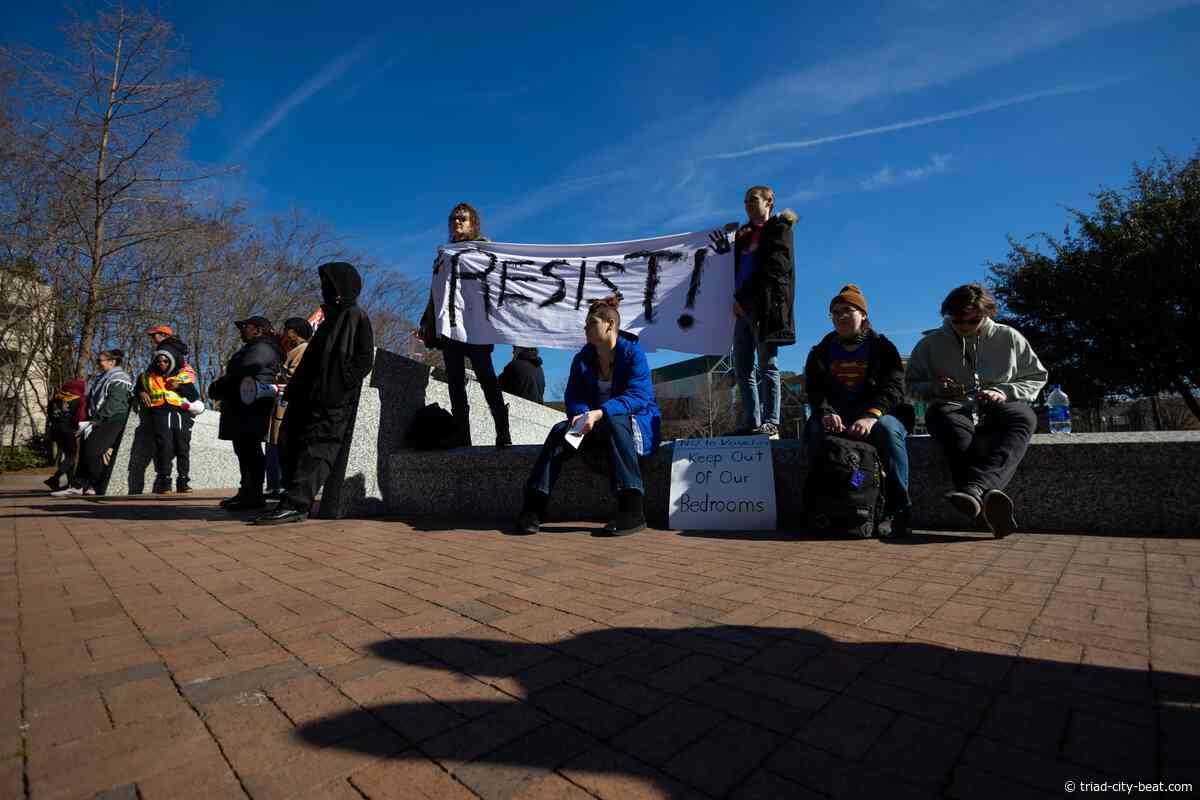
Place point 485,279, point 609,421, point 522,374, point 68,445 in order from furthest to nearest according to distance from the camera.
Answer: point 68,445
point 522,374
point 485,279
point 609,421

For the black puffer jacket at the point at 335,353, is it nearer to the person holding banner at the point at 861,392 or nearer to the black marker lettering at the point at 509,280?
the black marker lettering at the point at 509,280

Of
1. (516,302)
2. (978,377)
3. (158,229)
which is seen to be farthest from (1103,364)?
(158,229)

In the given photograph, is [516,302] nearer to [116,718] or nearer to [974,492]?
[974,492]

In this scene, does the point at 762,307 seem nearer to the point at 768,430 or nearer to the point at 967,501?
the point at 768,430

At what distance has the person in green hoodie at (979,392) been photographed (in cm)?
382

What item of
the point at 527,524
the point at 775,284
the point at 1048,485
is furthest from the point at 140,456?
the point at 1048,485

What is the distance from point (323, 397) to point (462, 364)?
4.87 feet

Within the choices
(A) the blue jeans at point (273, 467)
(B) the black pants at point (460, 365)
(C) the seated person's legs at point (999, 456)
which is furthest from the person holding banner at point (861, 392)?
(A) the blue jeans at point (273, 467)

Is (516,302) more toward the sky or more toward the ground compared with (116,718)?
more toward the sky

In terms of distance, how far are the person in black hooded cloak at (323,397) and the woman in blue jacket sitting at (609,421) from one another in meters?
1.83

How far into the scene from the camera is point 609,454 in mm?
4492

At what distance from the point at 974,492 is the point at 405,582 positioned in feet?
11.2

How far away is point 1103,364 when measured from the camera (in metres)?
19.4

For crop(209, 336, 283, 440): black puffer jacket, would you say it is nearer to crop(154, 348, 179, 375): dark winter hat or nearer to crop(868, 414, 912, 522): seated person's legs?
crop(154, 348, 179, 375): dark winter hat
